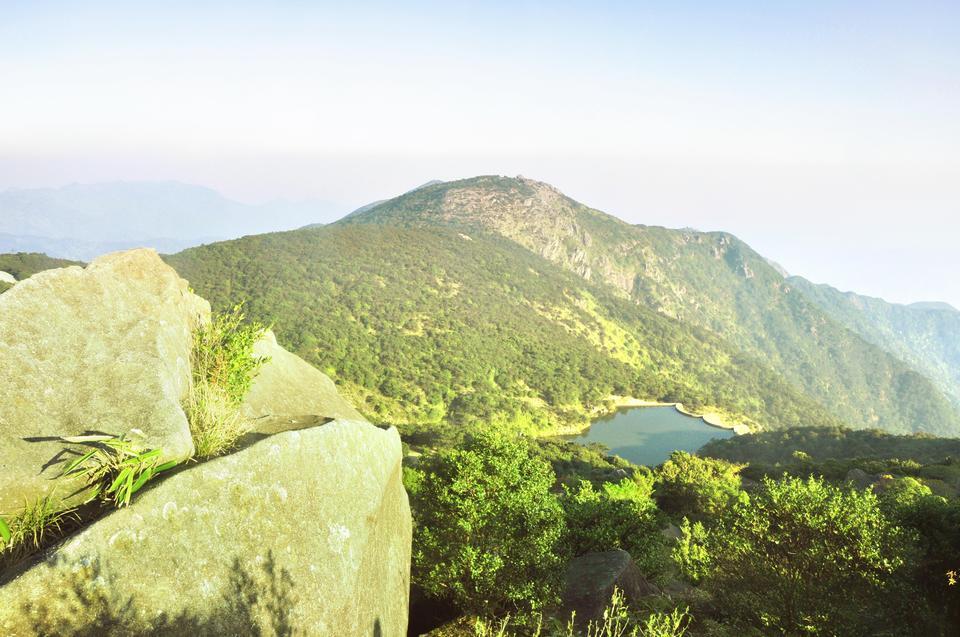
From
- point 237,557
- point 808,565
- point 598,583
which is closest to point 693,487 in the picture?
point 598,583

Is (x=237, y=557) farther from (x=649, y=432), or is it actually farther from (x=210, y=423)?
(x=649, y=432)

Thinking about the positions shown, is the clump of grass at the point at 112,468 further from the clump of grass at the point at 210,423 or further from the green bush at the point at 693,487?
the green bush at the point at 693,487

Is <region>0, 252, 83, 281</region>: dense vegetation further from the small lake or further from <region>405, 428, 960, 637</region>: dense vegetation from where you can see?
the small lake

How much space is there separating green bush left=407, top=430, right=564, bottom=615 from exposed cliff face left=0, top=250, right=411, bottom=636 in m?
4.21

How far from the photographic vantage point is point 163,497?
666cm

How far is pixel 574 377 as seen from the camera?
A: 506ft

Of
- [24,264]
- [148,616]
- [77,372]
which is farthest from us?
[24,264]

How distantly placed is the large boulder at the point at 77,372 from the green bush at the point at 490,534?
31.1ft

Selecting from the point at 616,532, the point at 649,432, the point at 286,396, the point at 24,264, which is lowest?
the point at 649,432

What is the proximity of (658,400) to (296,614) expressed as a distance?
557 feet

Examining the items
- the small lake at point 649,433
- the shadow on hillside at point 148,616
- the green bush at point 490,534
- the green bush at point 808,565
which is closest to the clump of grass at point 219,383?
the shadow on hillside at point 148,616

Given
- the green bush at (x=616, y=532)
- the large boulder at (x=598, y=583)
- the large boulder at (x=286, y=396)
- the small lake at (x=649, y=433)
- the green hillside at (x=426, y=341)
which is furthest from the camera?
the small lake at (x=649, y=433)

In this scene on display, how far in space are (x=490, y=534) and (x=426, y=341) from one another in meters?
129

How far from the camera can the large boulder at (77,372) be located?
22.0ft
